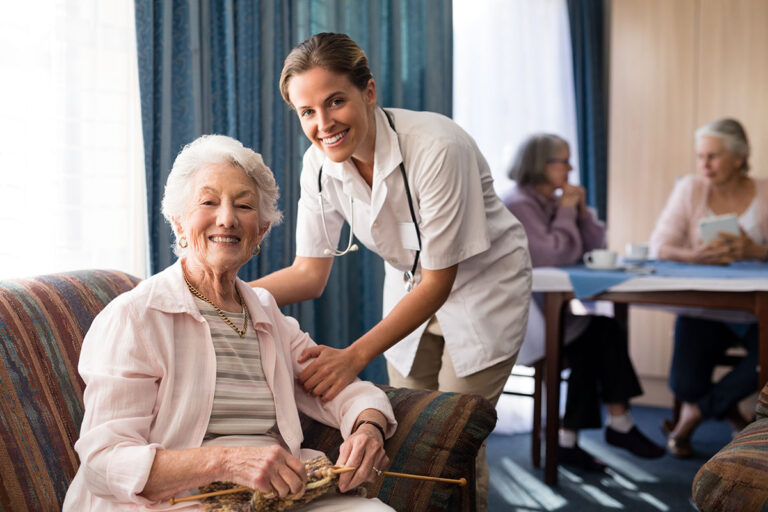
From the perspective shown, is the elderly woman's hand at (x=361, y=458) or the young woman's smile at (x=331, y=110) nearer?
the elderly woman's hand at (x=361, y=458)

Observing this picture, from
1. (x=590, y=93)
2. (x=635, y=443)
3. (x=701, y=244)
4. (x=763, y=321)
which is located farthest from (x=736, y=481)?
(x=590, y=93)

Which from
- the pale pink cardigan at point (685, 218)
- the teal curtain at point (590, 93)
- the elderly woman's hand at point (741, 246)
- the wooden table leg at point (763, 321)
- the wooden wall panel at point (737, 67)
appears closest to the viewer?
the wooden table leg at point (763, 321)

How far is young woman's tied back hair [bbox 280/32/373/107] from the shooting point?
154 cm

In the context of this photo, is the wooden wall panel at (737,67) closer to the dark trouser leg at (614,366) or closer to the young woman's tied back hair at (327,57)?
the dark trouser leg at (614,366)

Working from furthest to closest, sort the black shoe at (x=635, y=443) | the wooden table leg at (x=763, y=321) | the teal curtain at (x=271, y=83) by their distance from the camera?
the black shoe at (x=635, y=443) → the wooden table leg at (x=763, y=321) → the teal curtain at (x=271, y=83)

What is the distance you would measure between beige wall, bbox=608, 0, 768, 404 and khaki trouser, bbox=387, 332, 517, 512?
2511mm

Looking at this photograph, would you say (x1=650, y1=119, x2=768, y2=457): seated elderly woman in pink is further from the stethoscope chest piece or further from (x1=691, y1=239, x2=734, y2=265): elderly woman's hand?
the stethoscope chest piece

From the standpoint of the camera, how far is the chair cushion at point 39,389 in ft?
4.11

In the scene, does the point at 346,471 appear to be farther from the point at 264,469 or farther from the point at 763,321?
the point at 763,321

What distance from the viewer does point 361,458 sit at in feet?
4.35

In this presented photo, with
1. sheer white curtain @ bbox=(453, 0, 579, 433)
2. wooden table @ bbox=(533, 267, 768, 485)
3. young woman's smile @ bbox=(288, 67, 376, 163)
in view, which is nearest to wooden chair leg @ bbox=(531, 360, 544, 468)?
wooden table @ bbox=(533, 267, 768, 485)

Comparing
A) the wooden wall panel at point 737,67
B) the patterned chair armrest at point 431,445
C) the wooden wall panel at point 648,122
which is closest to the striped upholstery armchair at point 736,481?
the patterned chair armrest at point 431,445

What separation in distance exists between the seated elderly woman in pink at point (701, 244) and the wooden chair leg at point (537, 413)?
0.64 m

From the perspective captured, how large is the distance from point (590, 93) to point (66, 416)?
13.1 feet
